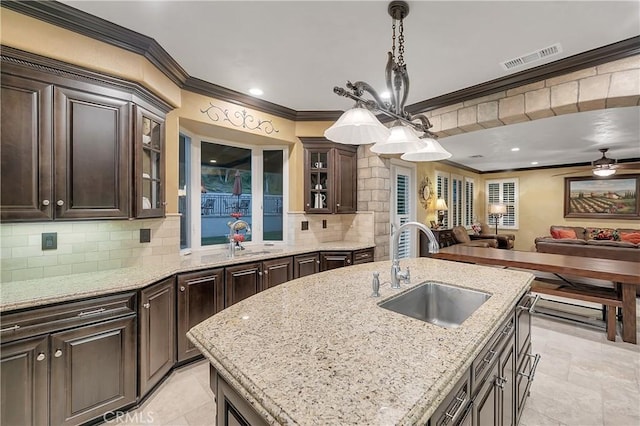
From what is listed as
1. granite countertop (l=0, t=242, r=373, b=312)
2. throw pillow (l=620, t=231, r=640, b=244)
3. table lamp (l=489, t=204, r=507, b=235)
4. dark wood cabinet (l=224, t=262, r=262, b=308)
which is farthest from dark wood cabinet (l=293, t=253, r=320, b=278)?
throw pillow (l=620, t=231, r=640, b=244)

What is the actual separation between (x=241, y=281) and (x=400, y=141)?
2.00 metres

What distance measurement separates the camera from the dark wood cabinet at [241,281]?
8.82 ft

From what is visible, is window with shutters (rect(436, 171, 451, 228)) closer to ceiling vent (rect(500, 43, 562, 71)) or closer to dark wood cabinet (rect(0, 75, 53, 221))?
ceiling vent (rect(500, 43, 562, 71))

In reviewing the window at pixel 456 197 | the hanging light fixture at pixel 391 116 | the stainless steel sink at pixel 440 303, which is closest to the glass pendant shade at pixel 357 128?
the hanging light fixture at pixel 391 116

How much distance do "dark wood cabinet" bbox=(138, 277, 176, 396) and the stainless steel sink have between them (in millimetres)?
1756

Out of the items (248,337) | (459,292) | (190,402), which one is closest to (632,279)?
(459,292)

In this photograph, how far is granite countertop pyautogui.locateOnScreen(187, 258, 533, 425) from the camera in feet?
2.32

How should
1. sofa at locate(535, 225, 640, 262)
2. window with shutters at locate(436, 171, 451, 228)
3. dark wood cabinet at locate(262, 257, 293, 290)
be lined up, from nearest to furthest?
1. dark wood cabinet at locate(262, 257, 293, 290)
2. sofa at locate(535, 225, 640, 262)
3. window with shutters at locate(436, 171, 451, 228)

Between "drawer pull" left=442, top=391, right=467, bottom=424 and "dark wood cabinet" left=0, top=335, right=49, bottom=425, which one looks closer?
"drawer pull" left=442, top=391, right=467, bottom=424

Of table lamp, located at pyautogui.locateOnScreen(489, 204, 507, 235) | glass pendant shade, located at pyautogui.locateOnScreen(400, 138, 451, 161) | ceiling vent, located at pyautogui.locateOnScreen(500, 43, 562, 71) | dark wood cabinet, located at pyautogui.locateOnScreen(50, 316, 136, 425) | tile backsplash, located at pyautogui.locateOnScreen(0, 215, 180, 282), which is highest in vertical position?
ceiling vent, located at pyautogui.locateOnScreen(500, 43, 562, 71)

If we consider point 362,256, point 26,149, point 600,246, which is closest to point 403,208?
point 362,256

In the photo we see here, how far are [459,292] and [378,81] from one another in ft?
7.07

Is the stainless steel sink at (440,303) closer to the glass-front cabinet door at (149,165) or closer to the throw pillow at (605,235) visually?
the glass-front cabinet door at (149,165)

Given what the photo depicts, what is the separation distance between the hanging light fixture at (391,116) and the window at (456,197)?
214 inches
